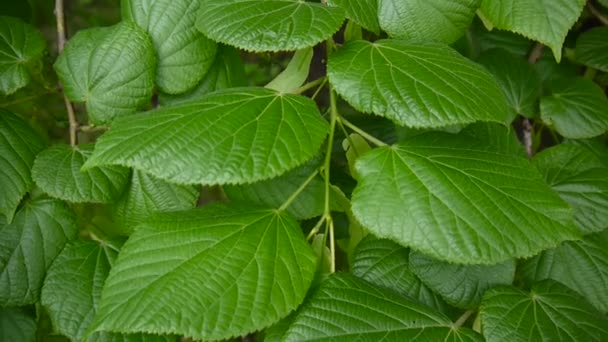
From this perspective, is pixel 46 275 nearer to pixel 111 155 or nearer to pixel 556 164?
pixel 111 155

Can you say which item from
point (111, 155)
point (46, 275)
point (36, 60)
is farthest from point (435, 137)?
point (36, 60)

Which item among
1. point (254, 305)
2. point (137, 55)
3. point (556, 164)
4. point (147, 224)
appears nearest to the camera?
point (254, 305)

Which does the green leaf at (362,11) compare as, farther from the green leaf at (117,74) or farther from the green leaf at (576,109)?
the green leaf at (576,109)

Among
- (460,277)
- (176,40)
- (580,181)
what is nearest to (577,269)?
(580,181)

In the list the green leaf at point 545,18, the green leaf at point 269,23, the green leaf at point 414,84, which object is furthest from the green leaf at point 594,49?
the green leaf at point 269,23

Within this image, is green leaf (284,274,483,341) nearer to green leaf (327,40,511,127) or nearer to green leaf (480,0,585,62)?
green leaf (327,40,511,127)

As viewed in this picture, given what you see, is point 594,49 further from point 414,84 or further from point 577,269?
point 414,84

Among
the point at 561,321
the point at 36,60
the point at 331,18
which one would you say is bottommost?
the point at 561,321
